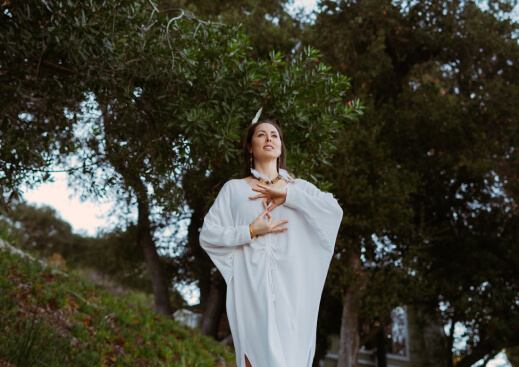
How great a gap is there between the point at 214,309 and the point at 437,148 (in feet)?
24.8

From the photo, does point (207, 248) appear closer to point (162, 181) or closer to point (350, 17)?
point (162, 181)

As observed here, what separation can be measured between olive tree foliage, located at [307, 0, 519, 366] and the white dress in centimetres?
714

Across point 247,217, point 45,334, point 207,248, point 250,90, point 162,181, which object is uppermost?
point 250,90

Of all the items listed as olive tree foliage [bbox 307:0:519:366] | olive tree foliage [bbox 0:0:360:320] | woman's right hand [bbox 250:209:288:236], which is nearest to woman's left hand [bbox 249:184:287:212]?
woman's right hand [bbox 250:209:288:236]

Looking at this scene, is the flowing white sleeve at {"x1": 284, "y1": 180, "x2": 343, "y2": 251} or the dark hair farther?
the dark hair

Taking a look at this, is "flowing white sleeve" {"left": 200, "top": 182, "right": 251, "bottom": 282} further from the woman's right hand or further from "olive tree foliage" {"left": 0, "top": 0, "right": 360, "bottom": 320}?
"olive tree foliage" {"left": 0, "top": 0, "right": 360, "bottom": 320}

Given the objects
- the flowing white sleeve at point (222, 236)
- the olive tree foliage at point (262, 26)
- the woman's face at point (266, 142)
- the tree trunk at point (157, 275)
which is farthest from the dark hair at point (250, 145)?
the tree trunk at point (157, 275)

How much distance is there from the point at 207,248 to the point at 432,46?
34.9 feet

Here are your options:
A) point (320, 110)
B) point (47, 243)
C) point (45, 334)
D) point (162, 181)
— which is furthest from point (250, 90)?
point (47, 243)

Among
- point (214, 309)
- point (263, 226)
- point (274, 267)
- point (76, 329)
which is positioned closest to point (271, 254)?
point (274, 267)

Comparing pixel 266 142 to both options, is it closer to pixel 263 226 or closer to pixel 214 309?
pixel 263 226

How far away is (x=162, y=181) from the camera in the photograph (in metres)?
4.89

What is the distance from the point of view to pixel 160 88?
15.7ft

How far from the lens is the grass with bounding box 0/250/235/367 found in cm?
522
